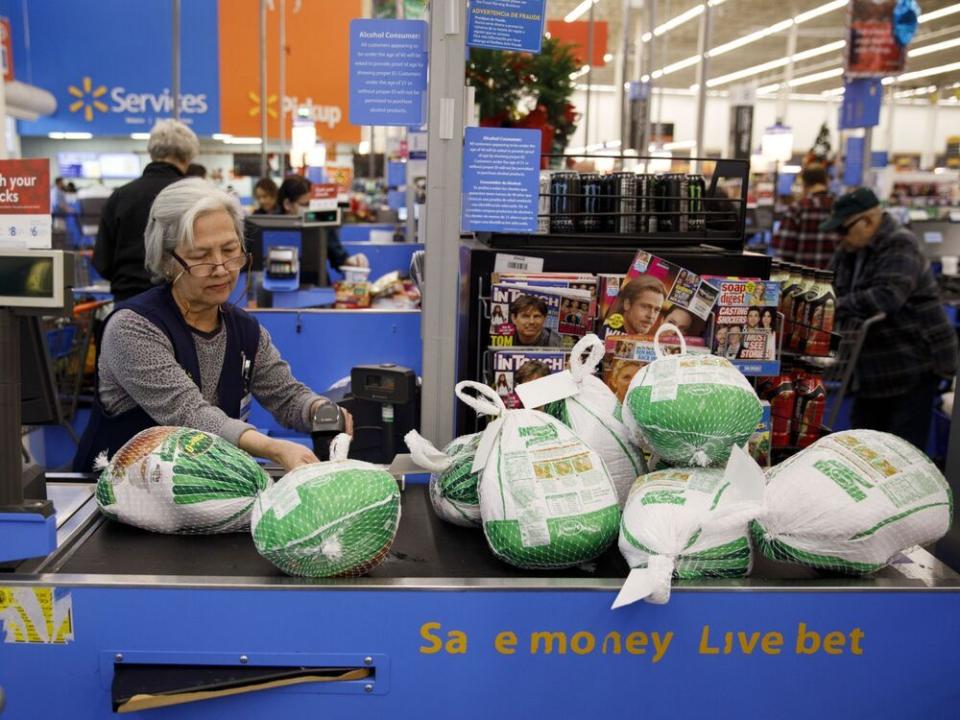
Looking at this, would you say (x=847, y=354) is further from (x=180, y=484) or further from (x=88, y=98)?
(x=88, y=98)

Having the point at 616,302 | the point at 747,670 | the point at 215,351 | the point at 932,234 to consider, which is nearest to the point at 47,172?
the point at 215,351

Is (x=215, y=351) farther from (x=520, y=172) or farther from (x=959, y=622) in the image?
(x=959, y=622)

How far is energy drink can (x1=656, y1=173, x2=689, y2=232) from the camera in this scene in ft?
8.23

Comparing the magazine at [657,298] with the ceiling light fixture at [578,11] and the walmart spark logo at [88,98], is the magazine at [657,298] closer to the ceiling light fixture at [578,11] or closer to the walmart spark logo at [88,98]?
the walmart spark logo at [88,98]

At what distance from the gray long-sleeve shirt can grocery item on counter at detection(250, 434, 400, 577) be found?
1.88 ft

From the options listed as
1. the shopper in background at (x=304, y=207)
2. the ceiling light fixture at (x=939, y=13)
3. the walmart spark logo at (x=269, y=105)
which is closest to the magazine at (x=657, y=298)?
the shopper in background at (x=304, y=207)

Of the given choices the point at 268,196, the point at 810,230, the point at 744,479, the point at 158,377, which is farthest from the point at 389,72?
the point at 810,230

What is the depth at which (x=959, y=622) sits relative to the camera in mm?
1519

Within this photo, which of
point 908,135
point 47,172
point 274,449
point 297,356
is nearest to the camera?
point 47,172

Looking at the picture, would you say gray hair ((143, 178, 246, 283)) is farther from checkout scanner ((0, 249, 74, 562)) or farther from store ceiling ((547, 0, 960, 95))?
store ceiling ((547, 0, 960, 95))

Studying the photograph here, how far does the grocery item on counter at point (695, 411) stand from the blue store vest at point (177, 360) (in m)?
1.10

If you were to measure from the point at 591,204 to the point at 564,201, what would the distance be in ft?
0.24

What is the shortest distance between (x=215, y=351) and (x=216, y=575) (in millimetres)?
865

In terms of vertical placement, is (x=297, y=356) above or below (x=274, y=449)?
below
